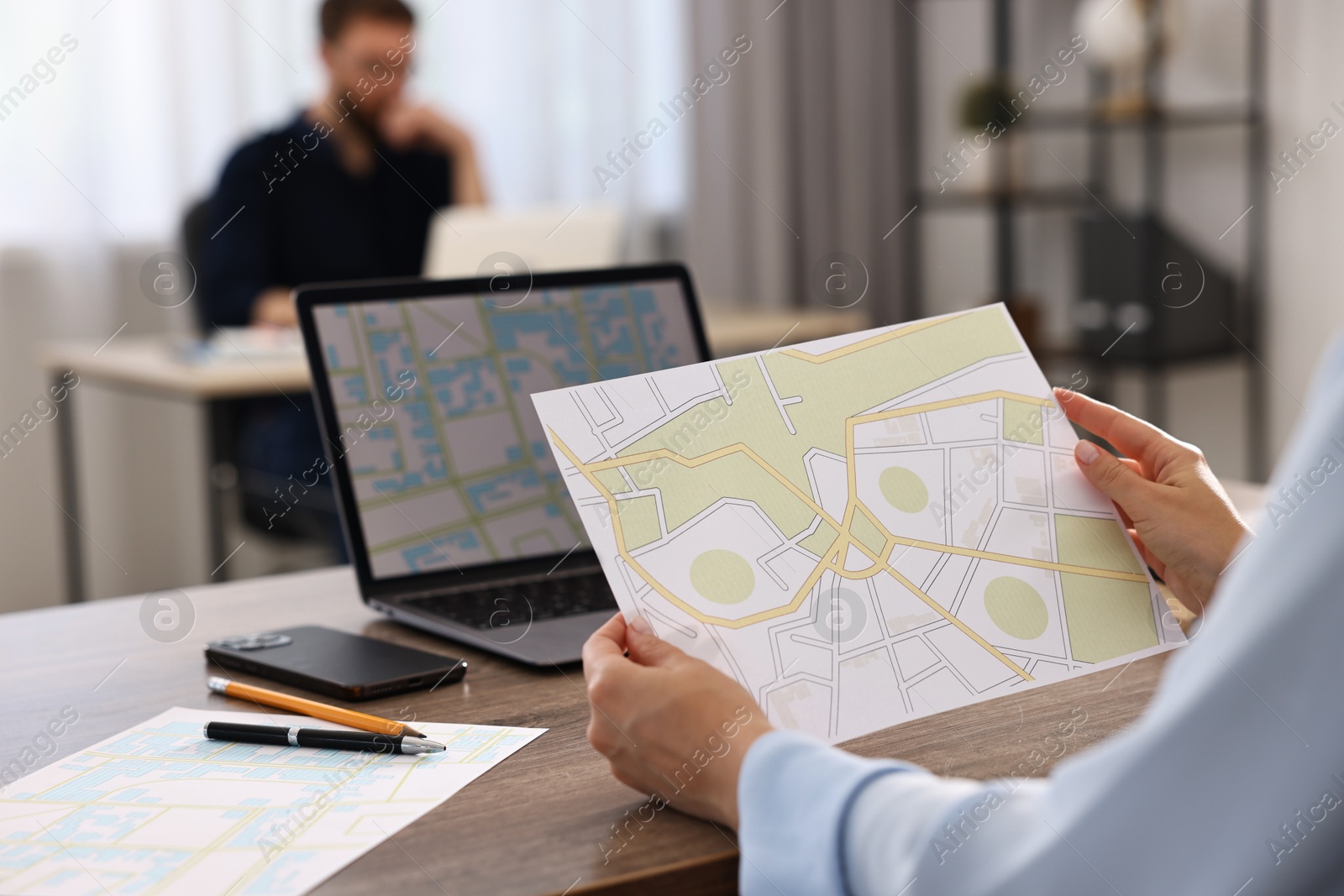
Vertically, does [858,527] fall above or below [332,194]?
below

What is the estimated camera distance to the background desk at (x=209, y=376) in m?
2.45

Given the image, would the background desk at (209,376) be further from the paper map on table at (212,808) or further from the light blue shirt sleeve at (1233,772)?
the light blue shirt sleeve at (1233,772)

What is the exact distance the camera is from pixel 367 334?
104 cm

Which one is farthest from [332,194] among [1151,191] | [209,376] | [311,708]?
[311,708]

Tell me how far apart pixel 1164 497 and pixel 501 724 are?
16.9 inches

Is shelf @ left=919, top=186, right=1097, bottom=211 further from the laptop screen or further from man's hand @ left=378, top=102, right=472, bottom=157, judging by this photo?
the laptop screen

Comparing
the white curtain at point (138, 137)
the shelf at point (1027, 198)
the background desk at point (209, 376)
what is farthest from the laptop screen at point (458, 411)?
the shelf at point (1027, 198)

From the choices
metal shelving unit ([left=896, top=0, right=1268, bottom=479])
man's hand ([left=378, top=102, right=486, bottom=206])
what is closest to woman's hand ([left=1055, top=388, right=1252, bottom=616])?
metal shelving unit ([left=896, top=0, right=1268, bottom=479])

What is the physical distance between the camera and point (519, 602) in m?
0.98

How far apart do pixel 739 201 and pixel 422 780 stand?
11.0ft

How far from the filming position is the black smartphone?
806mm

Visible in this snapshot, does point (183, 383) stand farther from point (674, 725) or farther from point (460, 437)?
point (674, 725)

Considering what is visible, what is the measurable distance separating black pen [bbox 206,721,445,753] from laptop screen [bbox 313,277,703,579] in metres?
0.29

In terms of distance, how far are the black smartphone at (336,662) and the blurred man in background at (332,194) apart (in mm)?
1823
